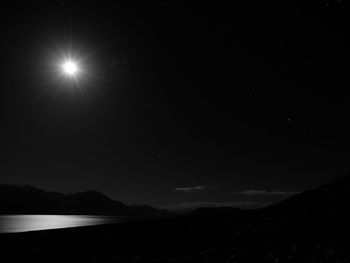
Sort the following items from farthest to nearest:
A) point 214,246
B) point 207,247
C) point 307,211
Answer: point 307,211
point 207,247
point 214,246

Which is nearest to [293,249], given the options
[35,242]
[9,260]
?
[9,260]

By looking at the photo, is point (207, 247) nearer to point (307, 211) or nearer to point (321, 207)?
point (307, 211)

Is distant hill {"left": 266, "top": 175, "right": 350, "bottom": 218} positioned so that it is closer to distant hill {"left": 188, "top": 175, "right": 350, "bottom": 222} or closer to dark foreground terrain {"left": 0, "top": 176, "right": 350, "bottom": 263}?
distant hill {"left": 188, "top": 175, "right": 350, "bottom": 222}

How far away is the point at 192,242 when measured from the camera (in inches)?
915

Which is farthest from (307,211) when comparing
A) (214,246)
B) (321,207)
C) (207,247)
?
(214,246)

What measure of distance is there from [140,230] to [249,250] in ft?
58.5

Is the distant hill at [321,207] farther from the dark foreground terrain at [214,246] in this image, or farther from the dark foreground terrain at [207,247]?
the dark foreground terrain at [207,247]

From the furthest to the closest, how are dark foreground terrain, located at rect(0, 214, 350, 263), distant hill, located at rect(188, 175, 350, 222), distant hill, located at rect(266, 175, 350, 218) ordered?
distant hill, located at rect(266, 175, 350, 218)
distant hill, located at rect(188, 175, 350, 222)
dark foreground terrain, located at rect(0, 214, 350, 263)

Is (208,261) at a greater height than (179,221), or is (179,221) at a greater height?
(179,221)

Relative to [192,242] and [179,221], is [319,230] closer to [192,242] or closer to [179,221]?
[192,242]

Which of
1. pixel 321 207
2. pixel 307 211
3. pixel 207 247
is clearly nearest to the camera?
pixel 207 247

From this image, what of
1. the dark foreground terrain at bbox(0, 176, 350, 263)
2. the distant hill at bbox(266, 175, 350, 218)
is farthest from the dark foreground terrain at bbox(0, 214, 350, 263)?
the distant hill at bbox(266, 175, 350, 218)

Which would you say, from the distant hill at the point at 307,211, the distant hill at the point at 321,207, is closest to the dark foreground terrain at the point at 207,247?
the distant hill at the point at 307,211

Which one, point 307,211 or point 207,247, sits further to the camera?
point 307,211
